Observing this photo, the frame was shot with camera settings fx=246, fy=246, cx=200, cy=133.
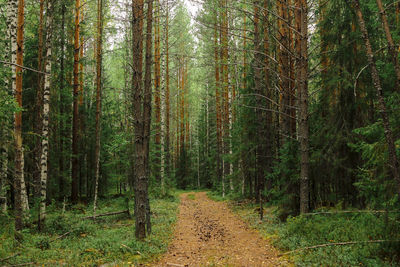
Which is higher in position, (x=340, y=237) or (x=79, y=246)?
(x=340, y=237)

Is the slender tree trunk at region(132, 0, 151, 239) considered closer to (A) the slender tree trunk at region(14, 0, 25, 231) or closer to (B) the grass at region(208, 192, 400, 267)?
(A) the slender tree trunk at region(14, 0, 25, 231)

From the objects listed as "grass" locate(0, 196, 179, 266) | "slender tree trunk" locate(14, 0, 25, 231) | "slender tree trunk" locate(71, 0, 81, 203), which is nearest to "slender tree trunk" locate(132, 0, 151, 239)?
"grass" locate(0, 196, 179, 266)

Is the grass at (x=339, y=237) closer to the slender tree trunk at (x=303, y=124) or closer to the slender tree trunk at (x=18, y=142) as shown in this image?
the slender tree trunk at (x=303, y=124)

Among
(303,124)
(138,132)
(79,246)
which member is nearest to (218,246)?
(79,246)

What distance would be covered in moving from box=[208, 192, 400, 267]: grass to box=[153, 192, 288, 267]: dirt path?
48cm

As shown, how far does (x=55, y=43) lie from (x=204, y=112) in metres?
20.3

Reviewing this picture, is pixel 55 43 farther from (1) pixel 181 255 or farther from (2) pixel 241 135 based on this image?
(1) pixel 181 255

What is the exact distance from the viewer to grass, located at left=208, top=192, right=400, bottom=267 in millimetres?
4461

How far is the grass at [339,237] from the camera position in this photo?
176 inches

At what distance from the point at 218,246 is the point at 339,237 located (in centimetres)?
319

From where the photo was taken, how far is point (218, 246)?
7133mm

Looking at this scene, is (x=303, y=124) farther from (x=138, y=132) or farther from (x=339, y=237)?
(x=138, y=132)

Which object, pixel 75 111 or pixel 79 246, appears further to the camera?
pixel 75 111

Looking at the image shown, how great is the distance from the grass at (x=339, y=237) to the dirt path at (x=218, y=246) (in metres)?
0.48
